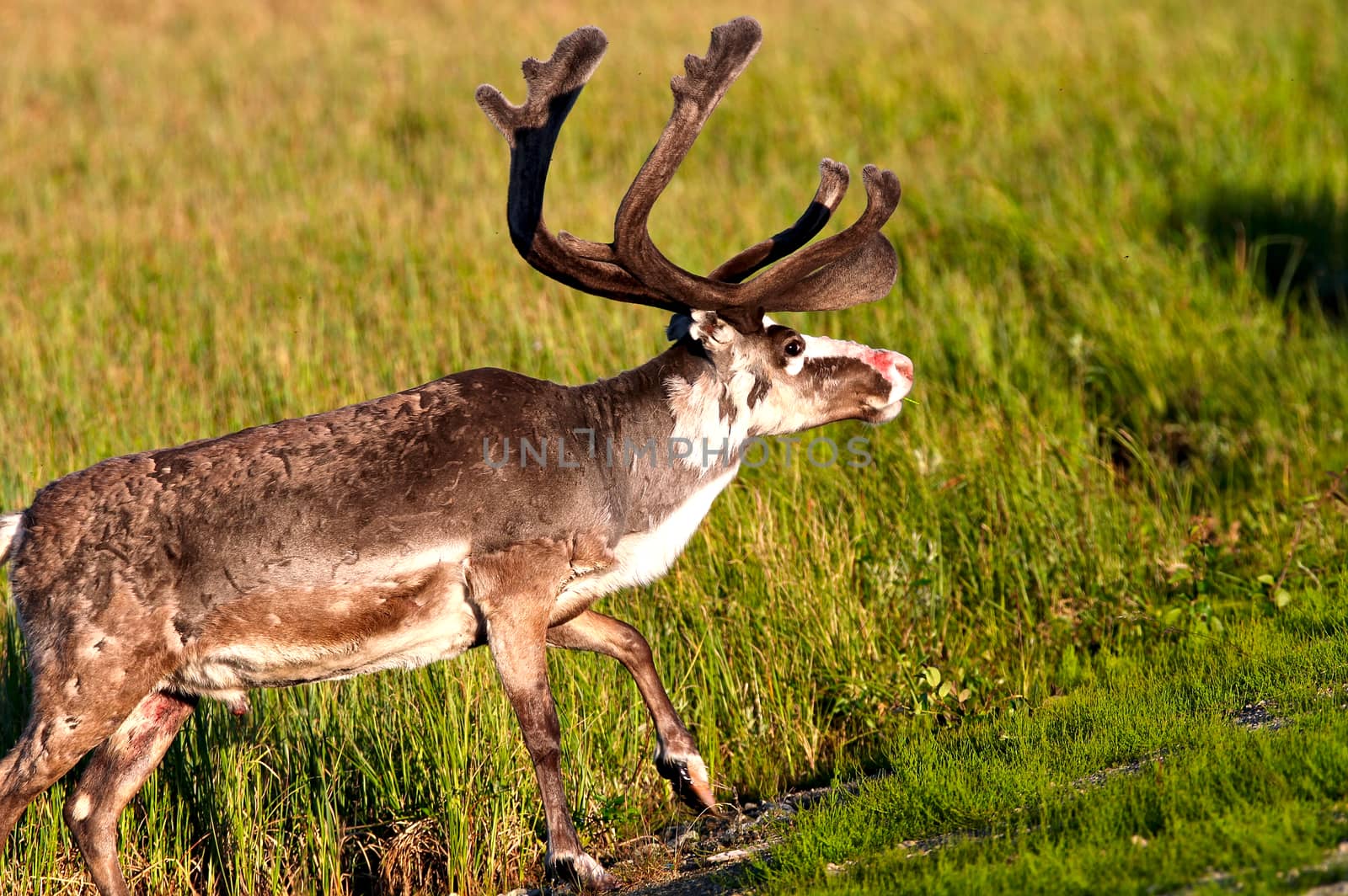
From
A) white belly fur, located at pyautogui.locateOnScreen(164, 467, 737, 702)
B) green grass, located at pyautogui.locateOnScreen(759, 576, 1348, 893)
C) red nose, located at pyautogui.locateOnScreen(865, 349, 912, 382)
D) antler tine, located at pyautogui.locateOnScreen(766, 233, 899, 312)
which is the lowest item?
green grass, located at pyautogui.locateOnScreen(759, 576, 1348, 893)

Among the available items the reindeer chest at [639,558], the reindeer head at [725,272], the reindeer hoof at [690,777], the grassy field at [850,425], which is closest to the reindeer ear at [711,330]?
the reindeer head at [725,272]

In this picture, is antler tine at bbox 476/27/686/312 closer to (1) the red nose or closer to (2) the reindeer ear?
(2) the reindeer ear

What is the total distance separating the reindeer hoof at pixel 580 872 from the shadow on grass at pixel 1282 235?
8729 millimetres

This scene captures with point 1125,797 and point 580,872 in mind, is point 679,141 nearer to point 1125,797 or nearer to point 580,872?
point 580,872

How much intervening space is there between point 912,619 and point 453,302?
192 inches

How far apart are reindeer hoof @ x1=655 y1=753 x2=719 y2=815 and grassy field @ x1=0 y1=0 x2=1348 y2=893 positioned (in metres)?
0.35

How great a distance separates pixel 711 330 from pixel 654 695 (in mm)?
1605

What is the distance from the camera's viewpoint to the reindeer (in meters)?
5.24

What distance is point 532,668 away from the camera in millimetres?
5344

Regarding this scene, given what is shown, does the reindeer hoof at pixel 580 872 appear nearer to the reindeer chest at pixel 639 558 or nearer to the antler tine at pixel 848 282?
the reindeer chest at pixel 639 558

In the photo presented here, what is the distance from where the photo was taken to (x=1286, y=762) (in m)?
4.84

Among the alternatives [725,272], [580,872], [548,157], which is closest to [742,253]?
[725,272]

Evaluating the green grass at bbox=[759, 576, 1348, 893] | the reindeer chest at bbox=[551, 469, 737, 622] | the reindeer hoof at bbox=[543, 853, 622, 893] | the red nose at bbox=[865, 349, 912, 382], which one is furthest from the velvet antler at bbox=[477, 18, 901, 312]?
the reindeer hoof at bbox=[543, 853, 622, 893]

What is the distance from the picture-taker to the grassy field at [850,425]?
19.4ft
